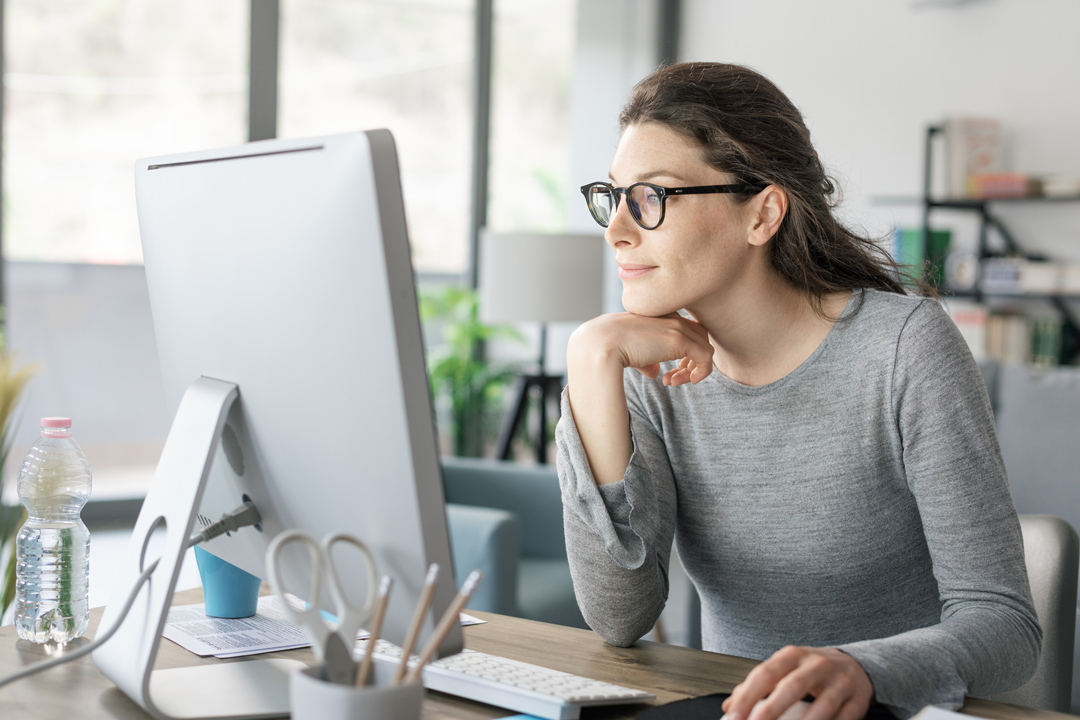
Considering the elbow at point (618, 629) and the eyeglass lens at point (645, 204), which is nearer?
the elbow at point (618, 629)

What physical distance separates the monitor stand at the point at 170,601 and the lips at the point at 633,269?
1.88 feet

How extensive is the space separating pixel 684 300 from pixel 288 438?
0.63 m

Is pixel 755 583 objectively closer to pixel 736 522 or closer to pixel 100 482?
pixel 736 522

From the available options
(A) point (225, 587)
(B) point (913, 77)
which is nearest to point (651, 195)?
(A) point (225, 587)

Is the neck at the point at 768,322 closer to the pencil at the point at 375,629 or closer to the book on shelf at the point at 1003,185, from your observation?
the pencil at the point at 375,629

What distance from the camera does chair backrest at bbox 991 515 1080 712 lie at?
45.8 inches

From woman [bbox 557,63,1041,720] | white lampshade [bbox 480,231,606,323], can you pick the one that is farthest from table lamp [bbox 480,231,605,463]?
woman [bbox 557,63,1041,720]

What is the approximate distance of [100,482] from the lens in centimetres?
429

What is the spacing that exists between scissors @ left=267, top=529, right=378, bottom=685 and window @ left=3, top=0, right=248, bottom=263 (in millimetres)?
3900

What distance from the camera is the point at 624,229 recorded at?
4.02ft

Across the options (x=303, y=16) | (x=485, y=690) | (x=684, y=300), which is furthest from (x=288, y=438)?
(x=303, y=16)

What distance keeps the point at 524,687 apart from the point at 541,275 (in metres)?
2.72

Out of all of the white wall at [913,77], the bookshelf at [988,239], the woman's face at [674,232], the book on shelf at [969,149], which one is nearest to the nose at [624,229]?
the woman's face at [674,232]

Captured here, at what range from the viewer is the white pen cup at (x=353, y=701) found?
61 cm
